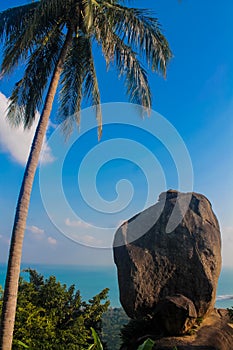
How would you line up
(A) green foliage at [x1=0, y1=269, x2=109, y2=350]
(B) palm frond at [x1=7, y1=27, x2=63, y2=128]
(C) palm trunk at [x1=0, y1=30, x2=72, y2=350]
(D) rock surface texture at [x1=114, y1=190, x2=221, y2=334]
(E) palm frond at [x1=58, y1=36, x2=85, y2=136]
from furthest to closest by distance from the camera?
(D) rock surface texture at [x1=114, y1=190, x2=221, y2=334]
(E) palm frond at [x1=58, y1=36, x2=85, y2=136]
(B) palm frond at [x1=7, y1=27, x2=63, y2=128]
(A) green foliage at [x1=0, y1=269, x2=109, y2=350]
(C) palm trunk at [x1=0, y1=30, x2=72, y2=350]

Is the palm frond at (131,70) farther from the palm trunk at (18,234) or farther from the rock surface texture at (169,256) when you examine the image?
the rock surface texture at (169,256)

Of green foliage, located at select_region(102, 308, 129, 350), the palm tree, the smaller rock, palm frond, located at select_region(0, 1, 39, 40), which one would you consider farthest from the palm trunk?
green foliage, located at select_region(102, 308, 129, 350)

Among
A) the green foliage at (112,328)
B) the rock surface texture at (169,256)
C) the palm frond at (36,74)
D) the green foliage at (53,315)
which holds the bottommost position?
the green foliage at (112,328)

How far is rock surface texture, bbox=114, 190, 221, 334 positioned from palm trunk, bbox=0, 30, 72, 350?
14.8 feet

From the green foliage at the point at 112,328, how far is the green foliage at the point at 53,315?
2.00 feet

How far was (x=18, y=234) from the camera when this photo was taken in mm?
6723

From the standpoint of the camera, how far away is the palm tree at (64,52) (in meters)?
7.45

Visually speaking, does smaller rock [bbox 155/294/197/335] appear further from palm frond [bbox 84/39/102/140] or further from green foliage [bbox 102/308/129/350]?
palm frond [bbox 84/39/102/140]

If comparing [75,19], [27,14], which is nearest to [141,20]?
[75,19]

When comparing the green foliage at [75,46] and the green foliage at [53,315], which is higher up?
the green foliage at [75,46]

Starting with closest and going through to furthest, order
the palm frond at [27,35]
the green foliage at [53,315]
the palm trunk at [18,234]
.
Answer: the palm trunk at [18,234], the palm frond at [27,35], the green foliage at [53,315]

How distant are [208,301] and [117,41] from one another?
8263mm

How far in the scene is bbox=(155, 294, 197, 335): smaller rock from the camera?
8.84 m

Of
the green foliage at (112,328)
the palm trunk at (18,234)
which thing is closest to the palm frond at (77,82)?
the palm trunk at (18,234)
